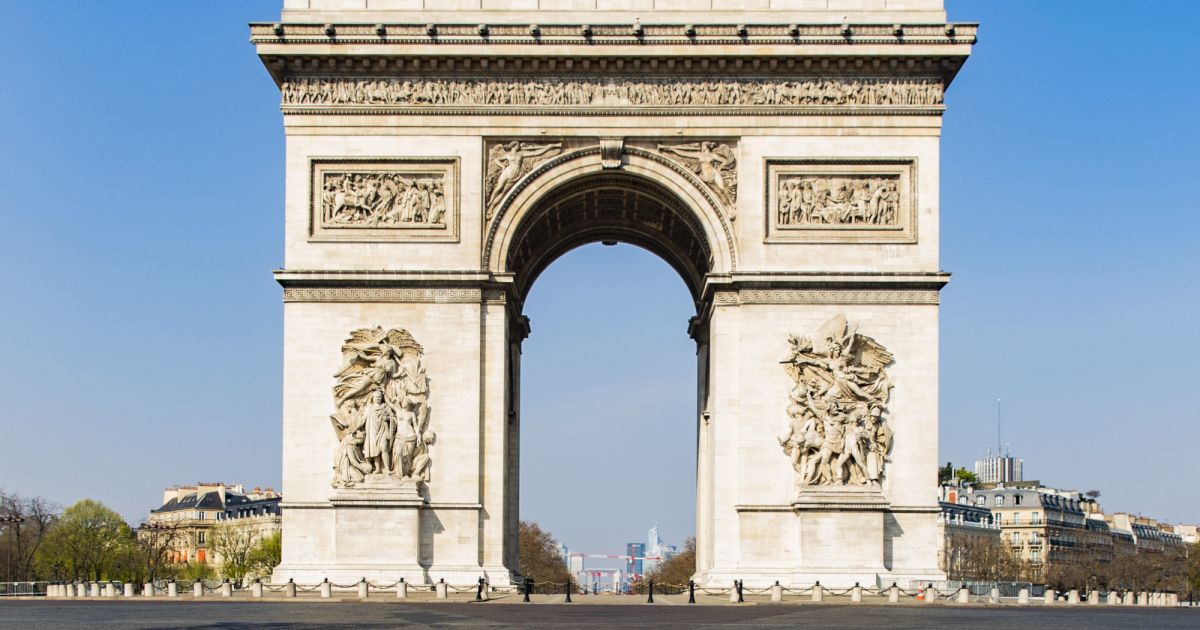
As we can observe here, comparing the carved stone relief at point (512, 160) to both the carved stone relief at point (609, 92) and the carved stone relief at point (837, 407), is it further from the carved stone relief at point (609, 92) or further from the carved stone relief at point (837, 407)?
the carved stone relief at point (837, 407)

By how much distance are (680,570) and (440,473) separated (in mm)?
68878

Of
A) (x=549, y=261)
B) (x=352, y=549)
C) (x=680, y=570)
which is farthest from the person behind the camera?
(x=680, y=570)

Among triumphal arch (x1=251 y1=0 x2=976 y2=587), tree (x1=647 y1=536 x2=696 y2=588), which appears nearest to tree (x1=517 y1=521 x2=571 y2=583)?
tree (x1=647 y1=536 x2=696 y2=588)

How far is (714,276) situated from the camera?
123ft

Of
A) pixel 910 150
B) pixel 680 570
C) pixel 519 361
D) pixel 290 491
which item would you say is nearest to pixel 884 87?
pixel 910 150

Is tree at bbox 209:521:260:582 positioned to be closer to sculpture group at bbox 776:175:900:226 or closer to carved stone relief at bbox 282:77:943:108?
carved stone relief at bbox 282:77:943:108

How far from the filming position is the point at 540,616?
28.9 m

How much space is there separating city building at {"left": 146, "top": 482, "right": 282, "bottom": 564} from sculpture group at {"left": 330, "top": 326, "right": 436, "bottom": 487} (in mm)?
71456

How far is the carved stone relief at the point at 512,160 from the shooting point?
37.8 m

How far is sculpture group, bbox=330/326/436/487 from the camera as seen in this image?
36.5 metres

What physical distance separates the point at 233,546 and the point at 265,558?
352cm

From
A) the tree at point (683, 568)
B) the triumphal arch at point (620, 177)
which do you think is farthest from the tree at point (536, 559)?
the triumphal arch at point (620, 177)

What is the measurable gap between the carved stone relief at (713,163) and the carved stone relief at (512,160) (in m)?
2.59

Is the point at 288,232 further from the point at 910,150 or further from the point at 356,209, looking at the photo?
the point at 910,150
